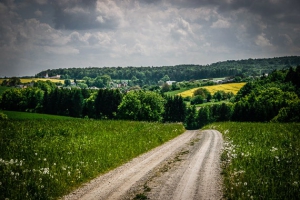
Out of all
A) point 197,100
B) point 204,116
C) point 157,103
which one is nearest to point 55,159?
point 157,103

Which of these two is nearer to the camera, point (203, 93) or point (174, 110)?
point (174, 110)

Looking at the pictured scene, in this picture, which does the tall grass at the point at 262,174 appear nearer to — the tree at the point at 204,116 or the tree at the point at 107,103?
the tree at the point at 107,103

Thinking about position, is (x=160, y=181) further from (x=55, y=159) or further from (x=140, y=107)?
(x=140, y=107)

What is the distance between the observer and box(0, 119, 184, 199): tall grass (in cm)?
1005

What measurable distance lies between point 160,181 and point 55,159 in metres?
5.98

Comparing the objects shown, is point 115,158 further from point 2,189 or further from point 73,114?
point 73,114

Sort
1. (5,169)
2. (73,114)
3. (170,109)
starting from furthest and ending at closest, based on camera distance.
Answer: (170,109)
(73,114)
(5,169)

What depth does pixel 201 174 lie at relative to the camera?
1287cm

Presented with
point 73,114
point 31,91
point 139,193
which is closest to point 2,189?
point 139,193

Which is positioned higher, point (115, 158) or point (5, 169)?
point (5, 169)

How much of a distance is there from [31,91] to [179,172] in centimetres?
12069

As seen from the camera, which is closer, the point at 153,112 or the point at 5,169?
the point at 5,169

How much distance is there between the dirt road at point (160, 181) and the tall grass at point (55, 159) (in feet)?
2.55

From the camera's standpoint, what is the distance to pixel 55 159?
13.7 meters
